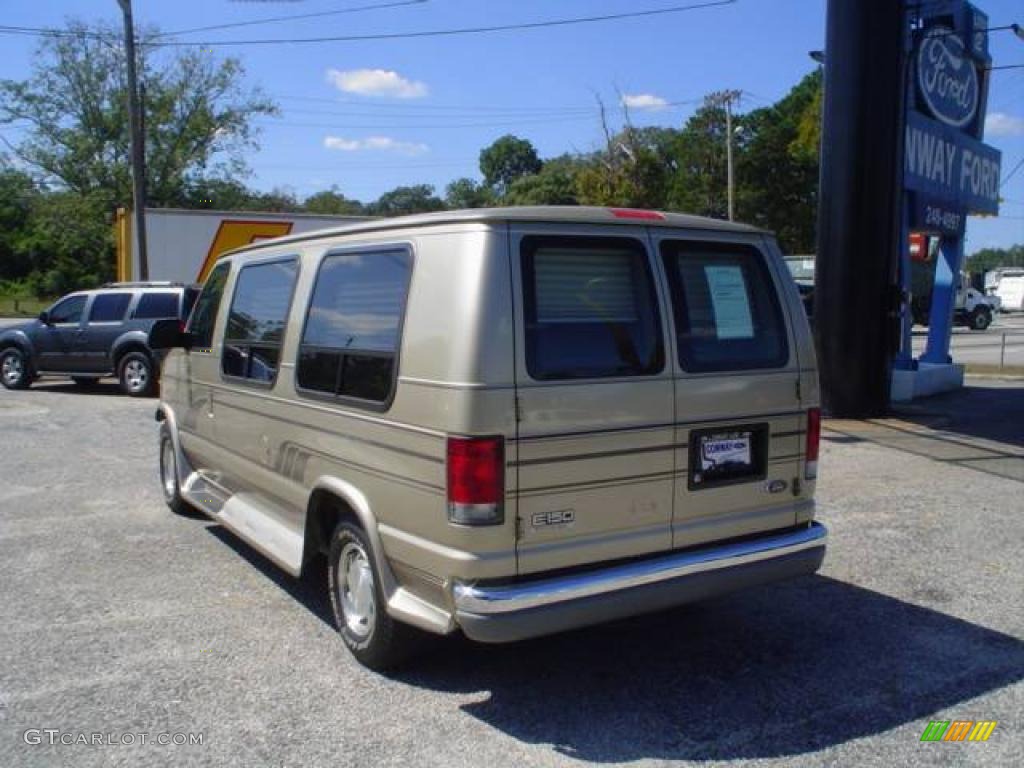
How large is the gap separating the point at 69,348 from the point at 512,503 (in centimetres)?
1503

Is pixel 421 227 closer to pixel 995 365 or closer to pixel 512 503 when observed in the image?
pixel 512 503

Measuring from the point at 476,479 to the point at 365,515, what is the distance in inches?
30.1

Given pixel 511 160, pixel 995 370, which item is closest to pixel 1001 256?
pixel 511 160

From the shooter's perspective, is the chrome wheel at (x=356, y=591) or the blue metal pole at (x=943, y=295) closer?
the chrome wheel at (x=356, y=591)

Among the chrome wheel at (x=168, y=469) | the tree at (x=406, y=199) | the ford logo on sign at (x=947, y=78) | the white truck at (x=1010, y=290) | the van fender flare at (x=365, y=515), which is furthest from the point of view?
the tree at (x=406, y=199)

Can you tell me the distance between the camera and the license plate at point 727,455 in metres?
4.20

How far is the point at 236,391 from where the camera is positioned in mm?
5695

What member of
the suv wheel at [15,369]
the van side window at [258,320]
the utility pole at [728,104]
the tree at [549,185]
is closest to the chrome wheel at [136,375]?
the suv wheel at [15,369]

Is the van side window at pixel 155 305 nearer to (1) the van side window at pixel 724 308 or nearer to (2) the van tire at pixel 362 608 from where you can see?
(2) the van tire at pixel 362 608

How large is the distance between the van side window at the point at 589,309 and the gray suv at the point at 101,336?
13.1m

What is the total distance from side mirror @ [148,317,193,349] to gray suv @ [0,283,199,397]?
9.77m

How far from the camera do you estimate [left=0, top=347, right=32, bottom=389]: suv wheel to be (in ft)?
55.7

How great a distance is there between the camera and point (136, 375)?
16.0m

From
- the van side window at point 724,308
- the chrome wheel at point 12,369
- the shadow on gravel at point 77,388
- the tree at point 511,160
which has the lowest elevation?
the shadow on gravel at point 77,388
